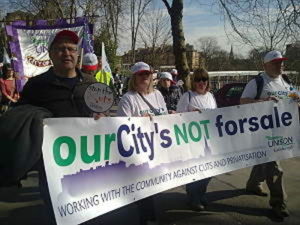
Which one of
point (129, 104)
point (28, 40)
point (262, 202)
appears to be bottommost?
point (262, 202)

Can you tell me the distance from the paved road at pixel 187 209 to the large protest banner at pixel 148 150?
580 mm

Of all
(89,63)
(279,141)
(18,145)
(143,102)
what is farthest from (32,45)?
(18,145)

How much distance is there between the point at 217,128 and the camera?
4570mm

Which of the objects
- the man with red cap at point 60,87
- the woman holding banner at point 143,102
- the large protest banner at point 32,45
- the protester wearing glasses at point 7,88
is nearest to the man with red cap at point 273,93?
the woman holding banner at point 143,102

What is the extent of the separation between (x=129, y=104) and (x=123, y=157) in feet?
2.28

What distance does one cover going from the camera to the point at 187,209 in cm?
497

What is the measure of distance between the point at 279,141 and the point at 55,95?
293cm

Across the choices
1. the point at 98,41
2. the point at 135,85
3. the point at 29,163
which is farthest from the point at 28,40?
the point at 98,41

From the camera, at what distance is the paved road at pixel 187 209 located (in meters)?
4.58

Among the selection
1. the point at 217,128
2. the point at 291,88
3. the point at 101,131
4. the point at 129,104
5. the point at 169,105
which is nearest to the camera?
the point at 101,131

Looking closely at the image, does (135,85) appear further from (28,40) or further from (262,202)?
(28,40)

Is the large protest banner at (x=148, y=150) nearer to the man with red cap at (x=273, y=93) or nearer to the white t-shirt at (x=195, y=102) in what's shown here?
the man with red cap at (x=273, y=93)

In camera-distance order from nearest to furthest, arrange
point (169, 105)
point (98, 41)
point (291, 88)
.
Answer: point (291, 88) < point (169, 105) < point (98, 41)

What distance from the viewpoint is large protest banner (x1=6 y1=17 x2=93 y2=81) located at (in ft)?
28.0
